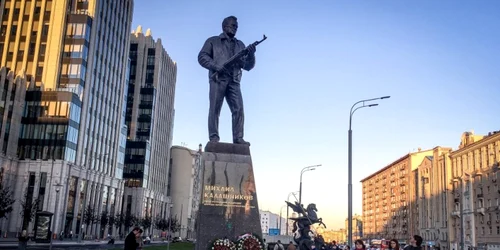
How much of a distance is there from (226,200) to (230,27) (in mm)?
5311

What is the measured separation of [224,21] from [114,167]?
78692 millimetres

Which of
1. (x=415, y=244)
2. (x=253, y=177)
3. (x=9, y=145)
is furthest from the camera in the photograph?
(x=9, y=145)

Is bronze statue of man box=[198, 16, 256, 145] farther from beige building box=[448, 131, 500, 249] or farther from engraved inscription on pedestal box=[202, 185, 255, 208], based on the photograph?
beige building box=[448, 131, 500, 249]

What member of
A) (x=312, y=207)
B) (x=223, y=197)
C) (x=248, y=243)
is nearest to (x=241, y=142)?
(x=223, y=197)

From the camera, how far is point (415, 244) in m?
9.83

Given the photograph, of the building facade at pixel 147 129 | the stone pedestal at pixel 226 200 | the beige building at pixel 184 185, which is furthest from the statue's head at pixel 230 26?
the beige building at pixel 184 185

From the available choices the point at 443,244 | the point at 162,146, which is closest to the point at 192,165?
the point at 162,146

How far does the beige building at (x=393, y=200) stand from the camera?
11244 cm

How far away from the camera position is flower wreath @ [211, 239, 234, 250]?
11.9 m

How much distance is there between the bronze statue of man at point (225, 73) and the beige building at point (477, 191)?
5565 centimetres

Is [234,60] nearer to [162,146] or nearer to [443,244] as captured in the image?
[443,244]

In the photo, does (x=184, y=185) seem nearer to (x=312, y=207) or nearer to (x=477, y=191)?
(x=477, y=191)

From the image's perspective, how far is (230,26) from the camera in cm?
1456

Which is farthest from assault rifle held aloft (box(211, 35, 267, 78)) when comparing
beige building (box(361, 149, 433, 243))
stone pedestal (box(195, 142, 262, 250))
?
beige building (box(361, 149, 433, 243))
